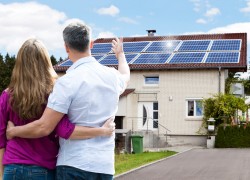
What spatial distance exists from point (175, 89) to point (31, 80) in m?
A: 29.1

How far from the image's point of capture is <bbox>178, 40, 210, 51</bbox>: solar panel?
34.7 m

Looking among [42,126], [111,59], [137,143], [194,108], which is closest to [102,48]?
[111,59]

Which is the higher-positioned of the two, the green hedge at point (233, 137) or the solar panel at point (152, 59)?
the solar panel at point (152, 59)

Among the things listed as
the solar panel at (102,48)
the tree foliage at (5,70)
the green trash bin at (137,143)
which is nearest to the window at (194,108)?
the solar panel at (102,48)

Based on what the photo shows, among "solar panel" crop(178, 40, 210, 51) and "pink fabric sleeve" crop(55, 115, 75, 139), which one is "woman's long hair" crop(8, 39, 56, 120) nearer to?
"pink fabric sleeve" crop(55, 115, 75, 139)

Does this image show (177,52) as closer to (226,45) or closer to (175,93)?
(226,45)

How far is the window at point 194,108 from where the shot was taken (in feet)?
104

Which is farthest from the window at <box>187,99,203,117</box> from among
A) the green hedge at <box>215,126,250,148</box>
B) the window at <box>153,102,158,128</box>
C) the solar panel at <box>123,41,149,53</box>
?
the solar panel at <box>123,41,149,53</box>

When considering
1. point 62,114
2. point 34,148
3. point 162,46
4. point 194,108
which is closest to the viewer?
point 62,114

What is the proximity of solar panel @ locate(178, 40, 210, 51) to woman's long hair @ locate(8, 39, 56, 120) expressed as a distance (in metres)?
31.4

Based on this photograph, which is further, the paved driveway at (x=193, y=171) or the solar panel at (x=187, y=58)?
the solar panel at (x=187, y=58)

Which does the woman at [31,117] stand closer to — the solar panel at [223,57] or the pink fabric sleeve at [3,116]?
the pink fabric sleeve at [3,116]

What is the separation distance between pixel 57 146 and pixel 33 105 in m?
0.30

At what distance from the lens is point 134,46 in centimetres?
3744
